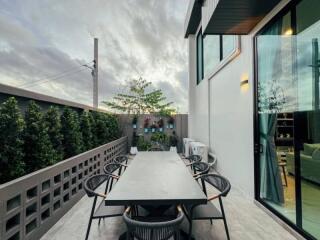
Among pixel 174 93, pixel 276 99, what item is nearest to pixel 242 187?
pixel 276 99

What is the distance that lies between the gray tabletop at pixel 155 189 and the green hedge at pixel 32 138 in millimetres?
1195

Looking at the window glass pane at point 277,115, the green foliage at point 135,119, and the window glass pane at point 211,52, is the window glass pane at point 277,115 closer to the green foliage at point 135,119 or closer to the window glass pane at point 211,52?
the window glass pane at point 211,52

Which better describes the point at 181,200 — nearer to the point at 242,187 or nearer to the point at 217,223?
the point at 217,223

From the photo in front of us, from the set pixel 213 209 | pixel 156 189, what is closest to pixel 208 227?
pixel 213 209

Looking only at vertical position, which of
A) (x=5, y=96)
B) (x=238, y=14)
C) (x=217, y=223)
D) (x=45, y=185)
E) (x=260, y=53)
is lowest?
(x=217, y=223)

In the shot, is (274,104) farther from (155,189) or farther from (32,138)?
(32,138)

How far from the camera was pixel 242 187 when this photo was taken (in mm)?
3822

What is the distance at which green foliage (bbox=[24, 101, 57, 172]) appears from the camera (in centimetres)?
261

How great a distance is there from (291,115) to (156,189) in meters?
1.92

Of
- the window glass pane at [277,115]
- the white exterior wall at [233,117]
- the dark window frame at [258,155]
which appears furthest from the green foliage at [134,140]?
the window glass pane at [277,115]

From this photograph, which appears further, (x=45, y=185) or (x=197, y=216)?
(x=45, y=185)

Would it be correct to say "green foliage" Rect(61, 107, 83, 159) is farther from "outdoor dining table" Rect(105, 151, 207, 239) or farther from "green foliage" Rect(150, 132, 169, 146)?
"green foliage" Rect(150, 132, 169, 146)

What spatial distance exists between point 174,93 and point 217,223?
7519 millimetres

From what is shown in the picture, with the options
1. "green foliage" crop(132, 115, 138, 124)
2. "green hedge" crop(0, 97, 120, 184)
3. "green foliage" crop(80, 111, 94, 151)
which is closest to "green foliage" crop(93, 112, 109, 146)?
"green foliage" crop(80, 111, 94, 151)
